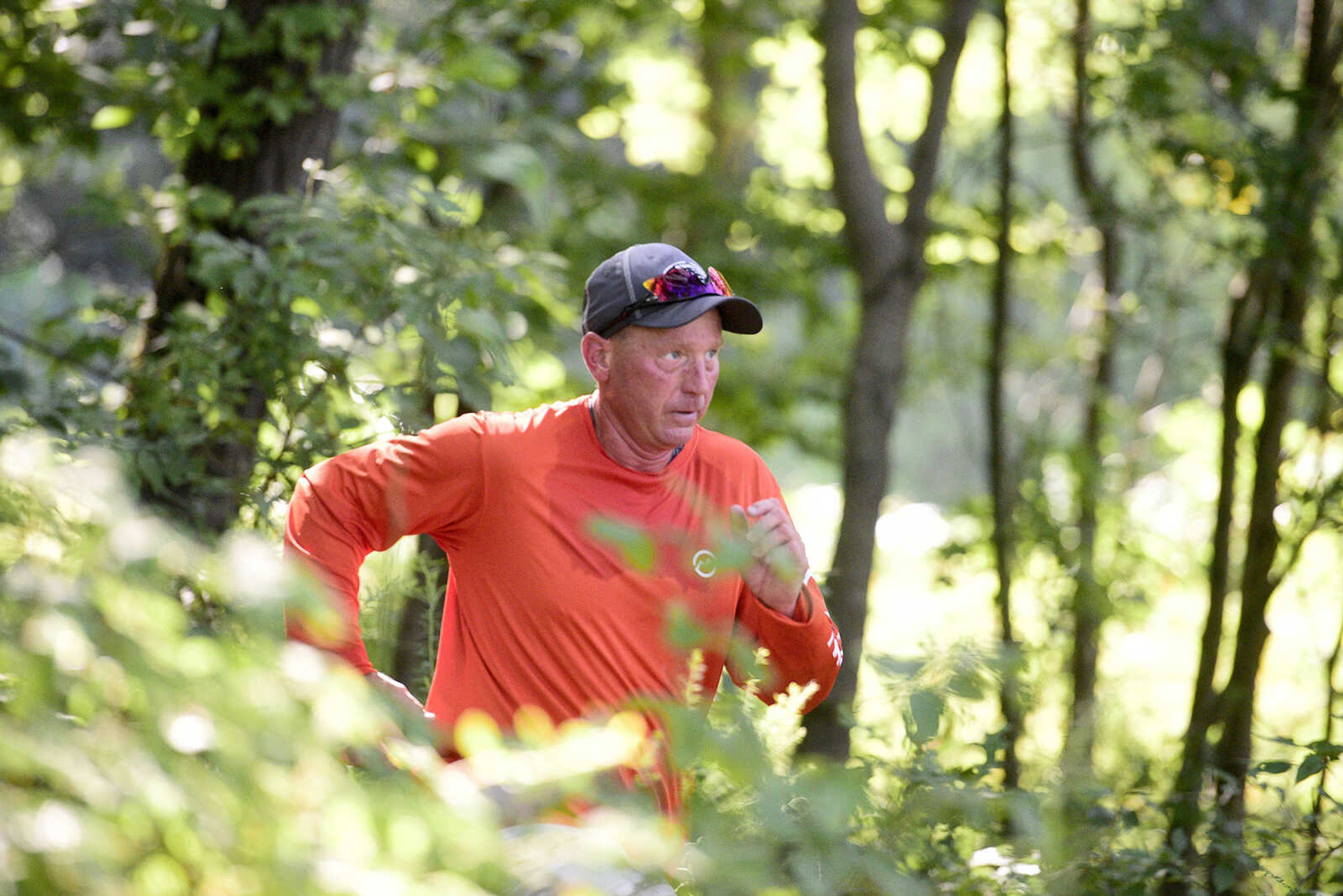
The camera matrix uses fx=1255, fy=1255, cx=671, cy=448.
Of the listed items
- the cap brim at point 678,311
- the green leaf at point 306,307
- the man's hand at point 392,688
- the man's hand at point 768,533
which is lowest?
the man's hand at point 392,688

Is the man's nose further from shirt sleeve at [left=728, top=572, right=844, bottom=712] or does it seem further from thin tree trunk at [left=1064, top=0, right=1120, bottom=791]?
thin tree trunk at [left=1064, top=0, right=1120, bottom=791]

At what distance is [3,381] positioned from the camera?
14.3ft

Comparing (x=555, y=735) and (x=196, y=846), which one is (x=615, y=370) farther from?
(x=196, y=846)

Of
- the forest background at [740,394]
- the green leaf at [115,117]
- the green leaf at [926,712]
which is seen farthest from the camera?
the green leaf at [115,117]

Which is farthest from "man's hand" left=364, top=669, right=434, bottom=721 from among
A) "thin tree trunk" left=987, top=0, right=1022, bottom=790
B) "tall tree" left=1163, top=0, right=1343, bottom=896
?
"thin tree trunk" left=987, top=0, right=1022, bottom=790

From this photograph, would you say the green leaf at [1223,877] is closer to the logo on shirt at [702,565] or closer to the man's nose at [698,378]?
the logo on shirt at [702,565]

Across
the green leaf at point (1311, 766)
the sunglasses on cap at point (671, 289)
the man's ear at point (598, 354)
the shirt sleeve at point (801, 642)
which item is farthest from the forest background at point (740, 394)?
the sunglasses on cap at point (671, 289)

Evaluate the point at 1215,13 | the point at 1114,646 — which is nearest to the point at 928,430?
the point at 1114,646

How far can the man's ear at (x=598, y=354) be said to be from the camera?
2.83 metres

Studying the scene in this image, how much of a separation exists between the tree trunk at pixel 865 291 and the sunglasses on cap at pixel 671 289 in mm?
3559

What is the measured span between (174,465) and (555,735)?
280cm

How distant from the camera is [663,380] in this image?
108 inches

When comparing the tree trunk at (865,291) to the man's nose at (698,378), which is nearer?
the man's nose at (698,378)

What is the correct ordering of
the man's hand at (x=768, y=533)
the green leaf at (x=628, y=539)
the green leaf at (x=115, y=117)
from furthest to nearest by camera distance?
the green leaf at (x=115, y=117) → the man's hand at (x=768, y=533) → the green leaf at (x=628, y=539)
